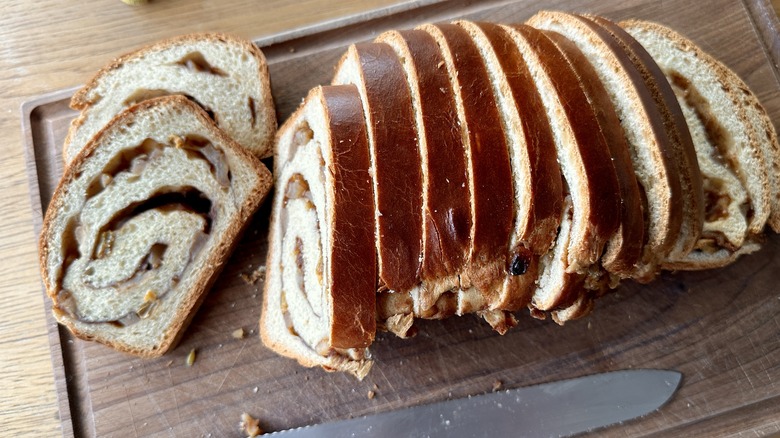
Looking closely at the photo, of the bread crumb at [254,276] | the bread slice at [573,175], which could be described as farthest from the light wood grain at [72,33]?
the bread slice at [573,175]

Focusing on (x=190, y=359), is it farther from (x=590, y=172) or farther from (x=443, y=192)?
(x=590, y=172)

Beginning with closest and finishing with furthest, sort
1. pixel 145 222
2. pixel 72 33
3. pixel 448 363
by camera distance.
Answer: pixel 145 222
pixel 448 363
pixel 72 33

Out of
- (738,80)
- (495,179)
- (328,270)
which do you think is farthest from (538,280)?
(738,80)

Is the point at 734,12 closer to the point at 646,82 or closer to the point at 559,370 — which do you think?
the point at 646,82

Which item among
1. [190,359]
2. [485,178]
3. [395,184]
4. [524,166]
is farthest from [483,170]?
[190,359]

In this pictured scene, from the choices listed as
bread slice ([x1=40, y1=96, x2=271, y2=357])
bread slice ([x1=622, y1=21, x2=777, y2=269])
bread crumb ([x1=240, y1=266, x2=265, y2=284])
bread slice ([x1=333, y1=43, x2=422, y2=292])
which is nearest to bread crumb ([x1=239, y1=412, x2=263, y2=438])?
bread slice ([x1=40, y1=96, x2=271, y2=357])

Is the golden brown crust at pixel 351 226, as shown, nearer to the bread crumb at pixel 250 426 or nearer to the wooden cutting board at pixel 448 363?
the wooden cutting board at pixel 448 363
